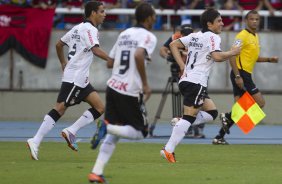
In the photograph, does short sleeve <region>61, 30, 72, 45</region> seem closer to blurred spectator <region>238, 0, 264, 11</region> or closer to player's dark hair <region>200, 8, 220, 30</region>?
player's dark hair <region>200, 8, 220, 30</region>

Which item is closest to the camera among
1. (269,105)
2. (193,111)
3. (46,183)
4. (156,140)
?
(46,183)

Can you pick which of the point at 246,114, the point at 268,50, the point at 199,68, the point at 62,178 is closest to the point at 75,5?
the point at 268,50

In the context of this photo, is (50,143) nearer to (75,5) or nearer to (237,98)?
(237,98)

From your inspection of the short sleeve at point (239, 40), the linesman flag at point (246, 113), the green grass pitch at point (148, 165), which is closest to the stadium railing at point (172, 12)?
the short sleeve at point (239, 40)

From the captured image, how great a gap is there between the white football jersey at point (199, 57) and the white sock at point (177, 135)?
2.31 ft

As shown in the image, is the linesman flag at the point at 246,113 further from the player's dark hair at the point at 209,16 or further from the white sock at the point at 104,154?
the white sock at the point at 104,154

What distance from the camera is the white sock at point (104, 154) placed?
11.0m

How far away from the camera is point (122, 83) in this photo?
37.4 ft

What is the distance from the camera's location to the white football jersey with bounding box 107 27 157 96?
11383 mm

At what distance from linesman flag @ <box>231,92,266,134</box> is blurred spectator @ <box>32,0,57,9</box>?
25.5ft

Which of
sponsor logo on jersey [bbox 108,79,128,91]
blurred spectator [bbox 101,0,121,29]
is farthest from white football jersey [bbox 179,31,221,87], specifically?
blurred spectator [bbox 101,0,121,29]

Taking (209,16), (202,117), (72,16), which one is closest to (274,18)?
(72,16)

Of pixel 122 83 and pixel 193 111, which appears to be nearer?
pixel 122 83

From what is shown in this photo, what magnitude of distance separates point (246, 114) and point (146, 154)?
102 inches
